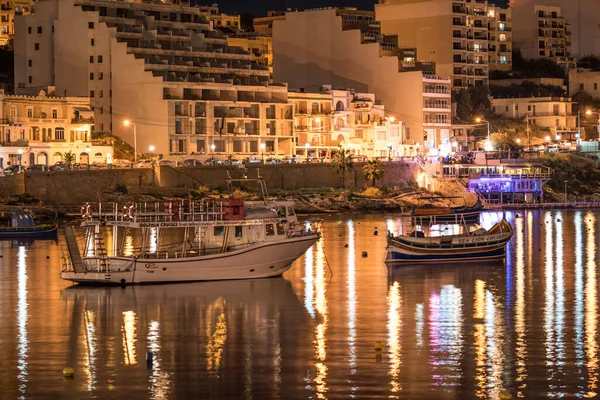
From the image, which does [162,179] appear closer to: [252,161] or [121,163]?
[121,163]

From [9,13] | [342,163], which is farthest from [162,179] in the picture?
[9,13]

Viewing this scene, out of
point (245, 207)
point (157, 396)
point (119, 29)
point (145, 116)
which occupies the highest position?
point (119, 29)

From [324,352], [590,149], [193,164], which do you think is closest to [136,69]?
[193,164]

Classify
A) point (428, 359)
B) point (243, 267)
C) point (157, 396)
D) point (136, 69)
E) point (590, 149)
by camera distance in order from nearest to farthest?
1. point (157, 396)
2. point (428, 359)
3. point (243, 267)
4. point (136, 69)
5. point (590, 149)

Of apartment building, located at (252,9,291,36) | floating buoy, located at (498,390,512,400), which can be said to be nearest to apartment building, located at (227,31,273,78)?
apartment building, located at (252,9,291,36)

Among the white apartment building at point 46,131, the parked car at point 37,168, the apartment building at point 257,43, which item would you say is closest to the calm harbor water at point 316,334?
the parked car at point 37,168

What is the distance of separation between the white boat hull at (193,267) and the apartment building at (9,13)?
103m

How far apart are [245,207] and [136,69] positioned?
6116cm

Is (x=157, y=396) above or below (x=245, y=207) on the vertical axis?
below

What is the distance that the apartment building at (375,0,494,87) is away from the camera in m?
142

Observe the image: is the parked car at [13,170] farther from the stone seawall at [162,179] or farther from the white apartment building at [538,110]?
the white apartment building at [538,110]

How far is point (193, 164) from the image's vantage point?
10338cm

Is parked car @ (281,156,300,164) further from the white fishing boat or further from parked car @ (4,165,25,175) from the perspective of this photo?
the white fishing boat

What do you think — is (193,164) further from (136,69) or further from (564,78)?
(564,78)
